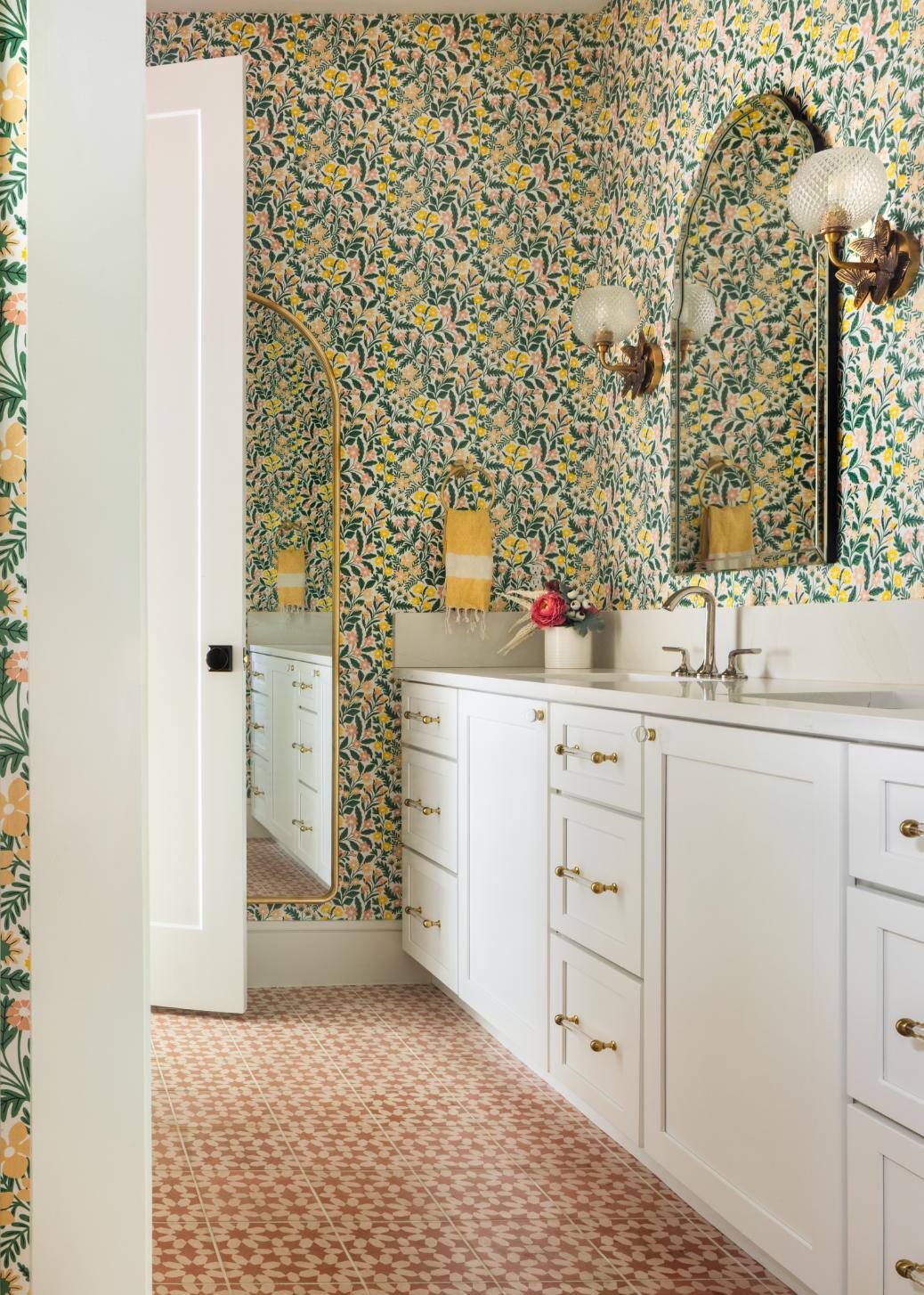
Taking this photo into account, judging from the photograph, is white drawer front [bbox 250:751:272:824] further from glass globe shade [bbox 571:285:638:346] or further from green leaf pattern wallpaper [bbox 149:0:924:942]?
glass globe shade [bbox 571:285:638:346]

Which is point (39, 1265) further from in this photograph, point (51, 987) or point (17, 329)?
point (17, 329)

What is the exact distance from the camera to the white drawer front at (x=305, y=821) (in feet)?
12.5

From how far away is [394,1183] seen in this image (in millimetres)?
→ 2367

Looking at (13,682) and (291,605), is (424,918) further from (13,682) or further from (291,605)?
(13,682)

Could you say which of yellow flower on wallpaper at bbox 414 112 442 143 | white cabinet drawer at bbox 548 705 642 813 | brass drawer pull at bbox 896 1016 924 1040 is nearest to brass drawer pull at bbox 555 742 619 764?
white cabinet drawer at bbox 548 705 642 813

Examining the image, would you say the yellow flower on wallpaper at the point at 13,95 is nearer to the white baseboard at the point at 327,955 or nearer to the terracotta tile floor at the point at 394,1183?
the terracotta tile floor at the point at 394,1183

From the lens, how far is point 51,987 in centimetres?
122

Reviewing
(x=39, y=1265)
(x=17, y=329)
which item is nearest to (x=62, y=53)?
(x=17, y=329)

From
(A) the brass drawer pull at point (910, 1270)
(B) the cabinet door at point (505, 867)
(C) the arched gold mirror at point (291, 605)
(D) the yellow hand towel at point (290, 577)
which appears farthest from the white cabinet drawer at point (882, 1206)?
(D) the yellow hand towel at point (290, 577)

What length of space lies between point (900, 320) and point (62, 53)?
166 cm

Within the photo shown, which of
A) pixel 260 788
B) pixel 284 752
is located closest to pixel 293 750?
pixel 284 752

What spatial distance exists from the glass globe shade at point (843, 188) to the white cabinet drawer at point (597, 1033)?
146cm

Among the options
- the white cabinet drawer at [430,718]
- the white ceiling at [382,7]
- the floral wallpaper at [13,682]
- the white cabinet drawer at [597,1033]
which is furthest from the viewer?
the white ceiling at [382,7]

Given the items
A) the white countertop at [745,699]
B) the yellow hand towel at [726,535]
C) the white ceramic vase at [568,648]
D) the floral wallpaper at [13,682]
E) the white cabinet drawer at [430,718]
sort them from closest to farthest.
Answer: the floral wallpaper at [13,682] < the white countertop at [745,699] < the yellow hand towel at [726,535] < the white cabinet drawer at [430,718] < the white ceramic vase at [568,648]
